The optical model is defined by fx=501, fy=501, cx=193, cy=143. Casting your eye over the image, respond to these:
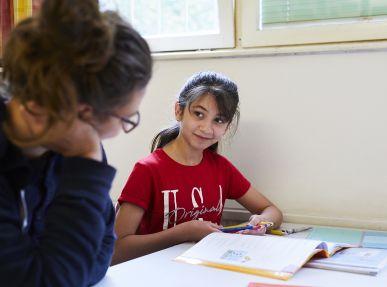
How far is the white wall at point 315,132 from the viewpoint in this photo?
1.66 meters

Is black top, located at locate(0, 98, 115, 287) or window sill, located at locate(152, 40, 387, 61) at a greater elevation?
window sill, located at locate(152, 40, 387, 61)

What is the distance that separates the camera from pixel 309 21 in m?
1.76

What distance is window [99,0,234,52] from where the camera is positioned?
6.10ft

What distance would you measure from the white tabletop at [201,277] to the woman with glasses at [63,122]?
25cm

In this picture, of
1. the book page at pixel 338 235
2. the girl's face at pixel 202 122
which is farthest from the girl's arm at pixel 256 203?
the girl's face at pixel 202 122

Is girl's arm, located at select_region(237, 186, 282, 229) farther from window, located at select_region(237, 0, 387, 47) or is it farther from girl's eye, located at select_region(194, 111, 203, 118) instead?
window, located at select_region(237, 0, 387, 47)

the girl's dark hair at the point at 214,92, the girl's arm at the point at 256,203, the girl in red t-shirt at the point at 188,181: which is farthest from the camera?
the girl's arm at the point at 256,203

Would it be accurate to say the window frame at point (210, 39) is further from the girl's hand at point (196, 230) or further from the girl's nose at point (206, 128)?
the girl's hand at point (196, 230)

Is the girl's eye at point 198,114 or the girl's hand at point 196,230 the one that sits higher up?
the girl's eye at point 198,114

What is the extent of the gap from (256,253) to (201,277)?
188 mm

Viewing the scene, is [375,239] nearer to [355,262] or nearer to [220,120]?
[355,262]

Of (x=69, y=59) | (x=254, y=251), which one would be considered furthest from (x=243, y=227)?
(x=69, y=59)

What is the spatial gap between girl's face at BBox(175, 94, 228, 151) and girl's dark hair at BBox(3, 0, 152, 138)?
0.86 meters

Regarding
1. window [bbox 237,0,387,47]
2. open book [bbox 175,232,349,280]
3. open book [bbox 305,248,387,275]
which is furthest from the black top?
window [bbox 237,0,387,47]
